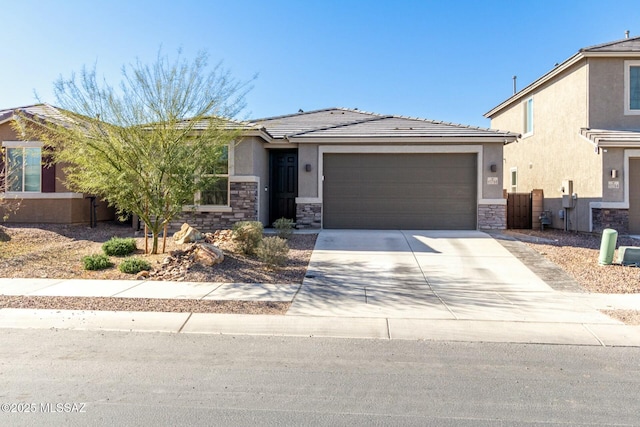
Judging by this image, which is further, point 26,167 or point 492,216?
point 492,216

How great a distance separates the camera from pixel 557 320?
20.7ft

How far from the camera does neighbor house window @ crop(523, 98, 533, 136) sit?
64.0 feet

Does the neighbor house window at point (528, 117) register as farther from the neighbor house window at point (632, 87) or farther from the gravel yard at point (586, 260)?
the gravel yard at point (586, 260)

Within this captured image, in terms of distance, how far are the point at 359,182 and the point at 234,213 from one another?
4568 mm

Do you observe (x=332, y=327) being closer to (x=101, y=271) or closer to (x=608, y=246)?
(x=101, y=271)

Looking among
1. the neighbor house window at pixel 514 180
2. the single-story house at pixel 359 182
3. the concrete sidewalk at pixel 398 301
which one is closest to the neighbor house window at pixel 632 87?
the single-story house at pixel 359 182

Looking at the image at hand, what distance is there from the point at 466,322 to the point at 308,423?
3537mm

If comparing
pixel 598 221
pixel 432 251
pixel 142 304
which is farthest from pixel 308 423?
pixel 598 221

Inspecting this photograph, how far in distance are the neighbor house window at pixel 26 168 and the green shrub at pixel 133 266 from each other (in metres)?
7.69

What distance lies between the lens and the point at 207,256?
377 inches

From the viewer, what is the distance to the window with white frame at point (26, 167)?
14.4 metres

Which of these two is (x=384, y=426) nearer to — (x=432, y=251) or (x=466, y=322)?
(x=466, y=322)

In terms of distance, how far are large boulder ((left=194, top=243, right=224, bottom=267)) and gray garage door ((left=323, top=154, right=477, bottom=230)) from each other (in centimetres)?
621

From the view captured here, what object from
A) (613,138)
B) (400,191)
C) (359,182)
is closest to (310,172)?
(359,182)
